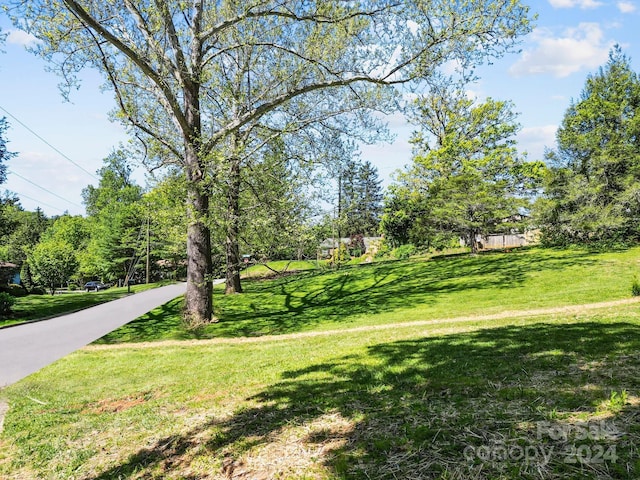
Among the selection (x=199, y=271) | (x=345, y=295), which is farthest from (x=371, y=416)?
(x=345, y=295)

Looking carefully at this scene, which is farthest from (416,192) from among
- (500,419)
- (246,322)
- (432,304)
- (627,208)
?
(500,419)

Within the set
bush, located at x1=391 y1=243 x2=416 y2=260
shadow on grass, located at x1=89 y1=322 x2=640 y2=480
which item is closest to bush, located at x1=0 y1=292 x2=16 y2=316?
shadow on grass, located at x1=89 y1=322 x2=640 y2=480

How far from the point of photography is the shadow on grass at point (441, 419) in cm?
253

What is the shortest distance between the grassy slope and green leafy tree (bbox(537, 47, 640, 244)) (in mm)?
16572

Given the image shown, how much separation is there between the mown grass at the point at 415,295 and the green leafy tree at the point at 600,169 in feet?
9.01

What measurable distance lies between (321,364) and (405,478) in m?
3.64

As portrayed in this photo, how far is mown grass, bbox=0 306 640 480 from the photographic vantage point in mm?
2617

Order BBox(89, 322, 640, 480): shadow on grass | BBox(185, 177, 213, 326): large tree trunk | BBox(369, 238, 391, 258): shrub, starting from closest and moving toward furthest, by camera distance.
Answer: BBox(89, 322, 640, 480): shadow on grass, BBox(185, 177, 213, 326): large tree trunk, BBox(369, 238, 391, 258): shrub

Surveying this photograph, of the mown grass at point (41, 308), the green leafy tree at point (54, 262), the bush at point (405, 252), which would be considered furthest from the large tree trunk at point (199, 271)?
the green leafy tree at point (54, 262)

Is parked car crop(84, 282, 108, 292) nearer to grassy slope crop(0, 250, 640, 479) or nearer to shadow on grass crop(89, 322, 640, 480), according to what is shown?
grassy slope crop(0, 250, 640, 479)

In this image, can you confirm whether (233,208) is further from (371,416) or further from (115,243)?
(115,243)

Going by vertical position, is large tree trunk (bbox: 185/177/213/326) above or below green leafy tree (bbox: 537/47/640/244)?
below

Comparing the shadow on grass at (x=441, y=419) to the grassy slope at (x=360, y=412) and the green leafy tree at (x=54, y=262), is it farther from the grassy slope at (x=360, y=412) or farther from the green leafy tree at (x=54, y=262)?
the green leafy tree at (x=54, y=262)

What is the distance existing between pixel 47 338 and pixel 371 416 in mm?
13879
